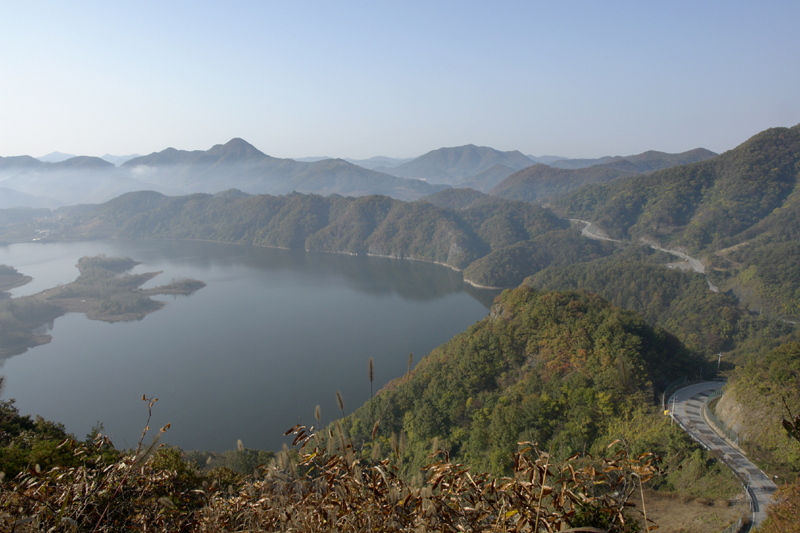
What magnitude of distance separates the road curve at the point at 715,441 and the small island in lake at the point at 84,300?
159ft

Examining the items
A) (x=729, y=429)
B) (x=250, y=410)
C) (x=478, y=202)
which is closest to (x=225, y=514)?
(x=729, y=429)

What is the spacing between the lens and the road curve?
877 cm

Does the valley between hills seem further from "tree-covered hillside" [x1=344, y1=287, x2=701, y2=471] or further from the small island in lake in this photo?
the small island in lake

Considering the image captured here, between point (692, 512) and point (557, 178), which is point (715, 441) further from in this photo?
point (557, 178)

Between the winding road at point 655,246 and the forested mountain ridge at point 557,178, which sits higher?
the forested mountain ridge at point 557,178

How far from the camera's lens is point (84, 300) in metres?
51.3

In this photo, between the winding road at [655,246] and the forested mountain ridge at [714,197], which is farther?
→ the forested mountain ridge at [714,197]

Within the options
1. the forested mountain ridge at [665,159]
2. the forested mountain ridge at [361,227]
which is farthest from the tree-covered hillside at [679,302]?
the forested mountain ridge at [665,159]

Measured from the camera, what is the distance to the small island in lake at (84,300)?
40.8 m

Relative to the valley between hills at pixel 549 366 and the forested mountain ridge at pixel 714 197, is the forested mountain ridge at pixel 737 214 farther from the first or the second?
the valley between hills at pixel 549 366

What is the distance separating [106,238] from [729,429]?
117 metres

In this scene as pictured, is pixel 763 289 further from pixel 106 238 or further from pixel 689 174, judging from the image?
pixel 106 238

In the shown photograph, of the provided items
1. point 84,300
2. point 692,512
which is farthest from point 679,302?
point 84,300

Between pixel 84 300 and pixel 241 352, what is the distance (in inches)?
1164
